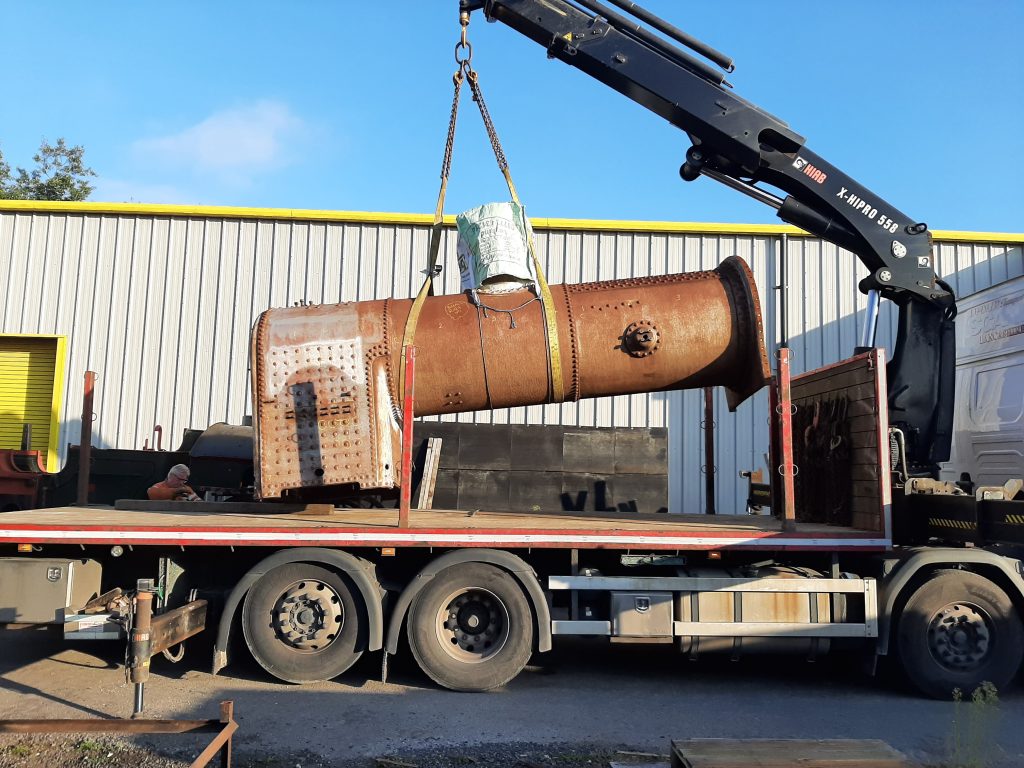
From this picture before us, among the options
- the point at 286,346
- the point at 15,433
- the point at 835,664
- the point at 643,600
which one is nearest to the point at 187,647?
the point at 286,346

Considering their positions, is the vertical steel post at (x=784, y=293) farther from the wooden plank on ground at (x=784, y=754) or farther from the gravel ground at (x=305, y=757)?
the wooden plank on ground at (x=784, y=754)

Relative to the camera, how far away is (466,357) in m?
6.96

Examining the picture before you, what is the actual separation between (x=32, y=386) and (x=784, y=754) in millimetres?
14226

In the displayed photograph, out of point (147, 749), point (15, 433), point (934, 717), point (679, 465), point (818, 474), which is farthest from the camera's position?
point (15, 433)

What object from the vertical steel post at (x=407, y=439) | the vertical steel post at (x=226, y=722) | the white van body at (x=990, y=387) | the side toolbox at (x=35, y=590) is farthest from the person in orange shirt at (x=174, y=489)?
the white van body at (x=990, y=387)

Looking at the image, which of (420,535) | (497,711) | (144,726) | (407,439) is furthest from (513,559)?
(144,726)

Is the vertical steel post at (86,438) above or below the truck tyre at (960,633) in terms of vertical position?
above

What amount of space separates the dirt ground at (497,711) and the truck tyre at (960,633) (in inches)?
10.6

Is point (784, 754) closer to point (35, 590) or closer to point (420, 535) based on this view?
point (420, 535)

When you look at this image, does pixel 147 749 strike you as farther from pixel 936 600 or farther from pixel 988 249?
pixel 988 249

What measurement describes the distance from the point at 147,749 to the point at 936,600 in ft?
19.2

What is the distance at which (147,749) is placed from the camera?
5121mm

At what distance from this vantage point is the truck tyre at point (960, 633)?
6418 mm

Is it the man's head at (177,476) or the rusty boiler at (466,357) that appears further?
the man's head at (177,476)
